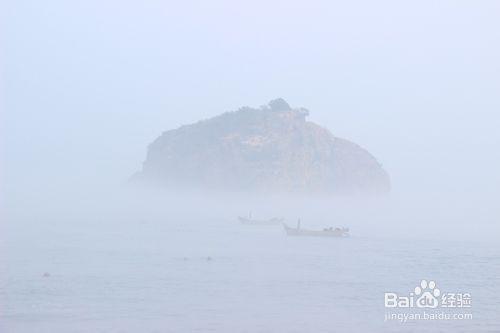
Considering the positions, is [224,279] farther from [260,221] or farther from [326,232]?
[260,221]

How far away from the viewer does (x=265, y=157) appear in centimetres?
3016

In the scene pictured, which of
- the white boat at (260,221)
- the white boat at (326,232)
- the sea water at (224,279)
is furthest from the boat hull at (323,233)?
the white boat at (260,221)

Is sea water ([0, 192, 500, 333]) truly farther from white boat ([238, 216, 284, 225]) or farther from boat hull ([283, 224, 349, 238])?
white boat ([238, 216, 284, 225])

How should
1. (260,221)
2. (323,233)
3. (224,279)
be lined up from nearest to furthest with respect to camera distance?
(224,279), (323,233), (260,221)

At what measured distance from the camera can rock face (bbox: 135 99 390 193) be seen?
29594mm

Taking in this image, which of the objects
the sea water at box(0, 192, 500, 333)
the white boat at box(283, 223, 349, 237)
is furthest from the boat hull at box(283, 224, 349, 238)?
the sea water at box(0, 192, 500, 333)

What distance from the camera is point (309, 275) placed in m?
17.1

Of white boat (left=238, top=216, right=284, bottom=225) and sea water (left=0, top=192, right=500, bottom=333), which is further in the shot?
white boat (left=238, top=216, right=284, bottom=225)

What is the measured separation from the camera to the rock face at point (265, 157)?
97.1ft

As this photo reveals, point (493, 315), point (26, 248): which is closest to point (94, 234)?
point (26, 248)

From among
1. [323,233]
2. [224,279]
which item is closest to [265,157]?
[323,233]

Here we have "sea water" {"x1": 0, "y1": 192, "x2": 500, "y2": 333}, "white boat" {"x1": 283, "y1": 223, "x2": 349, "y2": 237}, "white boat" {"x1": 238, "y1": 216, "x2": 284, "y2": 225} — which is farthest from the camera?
"white boat" {"x1": 238, "y1": 216, "x2": 284, "y2": 225}

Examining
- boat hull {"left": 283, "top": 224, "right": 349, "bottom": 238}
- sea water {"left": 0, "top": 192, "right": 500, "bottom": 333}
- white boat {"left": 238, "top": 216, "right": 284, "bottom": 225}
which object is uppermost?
white boat {"left": 238, "top": 216, "right": 284, "bottom": 225}

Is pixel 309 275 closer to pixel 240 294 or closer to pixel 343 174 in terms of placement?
pixel 240 294
